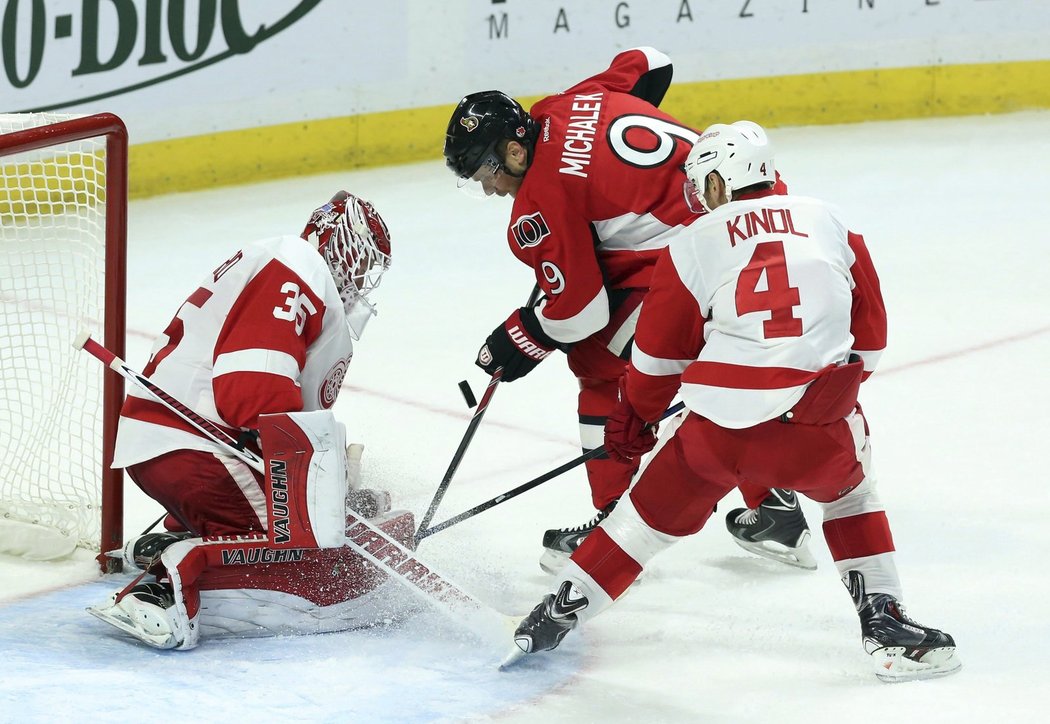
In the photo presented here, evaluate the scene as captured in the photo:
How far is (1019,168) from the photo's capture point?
20.5 ft

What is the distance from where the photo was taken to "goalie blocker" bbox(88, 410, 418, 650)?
96.3 inches

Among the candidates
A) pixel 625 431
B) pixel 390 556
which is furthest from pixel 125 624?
pixel 625 431

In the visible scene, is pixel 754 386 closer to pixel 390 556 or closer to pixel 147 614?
pixel 390 556

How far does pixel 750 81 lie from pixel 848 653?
4671mm

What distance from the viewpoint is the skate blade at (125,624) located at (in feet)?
8.09

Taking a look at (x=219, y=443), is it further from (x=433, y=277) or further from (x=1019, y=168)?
(x=1019, y=168)

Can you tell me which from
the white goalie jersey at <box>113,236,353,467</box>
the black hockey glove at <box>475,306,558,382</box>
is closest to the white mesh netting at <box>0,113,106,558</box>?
the white goalie jersey at <box>113,236,353,467</box>

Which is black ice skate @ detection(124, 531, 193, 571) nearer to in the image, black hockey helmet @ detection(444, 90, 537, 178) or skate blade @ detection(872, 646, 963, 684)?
black hockey helmet @ detection(444, 90, 537, 178)

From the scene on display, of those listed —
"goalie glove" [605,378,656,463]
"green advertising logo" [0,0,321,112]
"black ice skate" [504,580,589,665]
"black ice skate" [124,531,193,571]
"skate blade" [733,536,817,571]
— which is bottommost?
"black ice skate" [124,531,193,571]

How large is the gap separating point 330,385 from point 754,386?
0.89 metres

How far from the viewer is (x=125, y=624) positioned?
98.2 inches

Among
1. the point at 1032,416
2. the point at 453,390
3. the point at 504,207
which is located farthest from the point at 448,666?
the point at 504,207

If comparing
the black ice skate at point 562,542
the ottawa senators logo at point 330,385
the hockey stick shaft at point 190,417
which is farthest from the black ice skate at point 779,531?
the hockey stick shaft at point 190,417

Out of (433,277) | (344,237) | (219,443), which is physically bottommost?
(433,277)
